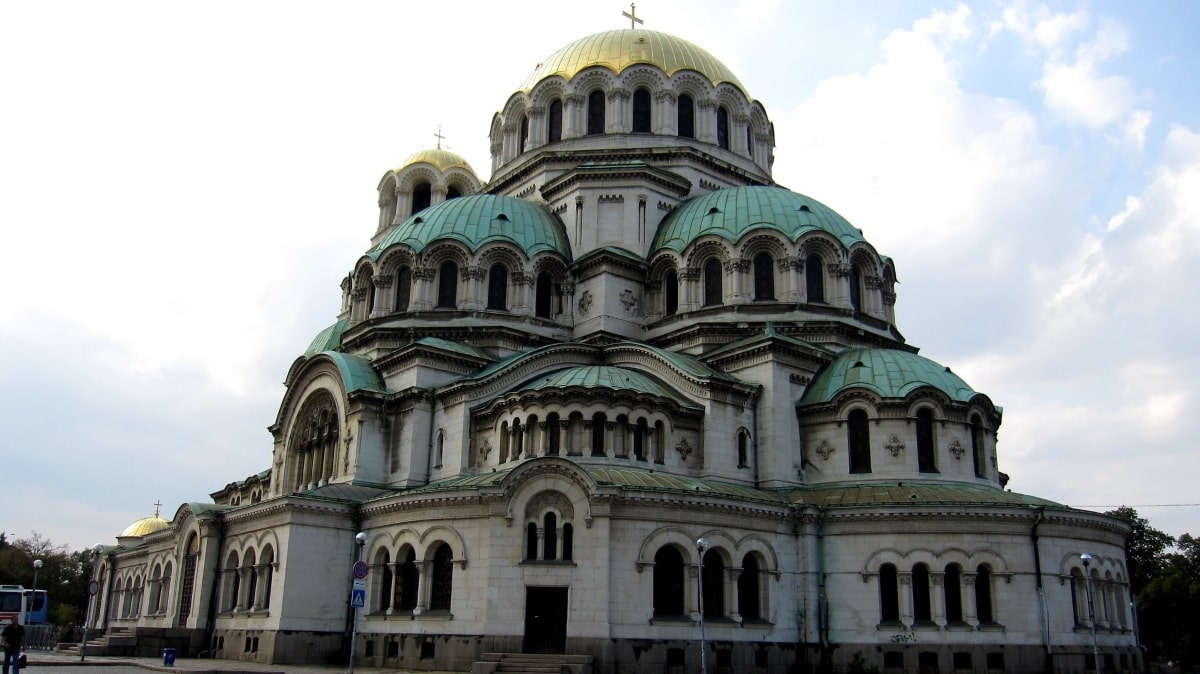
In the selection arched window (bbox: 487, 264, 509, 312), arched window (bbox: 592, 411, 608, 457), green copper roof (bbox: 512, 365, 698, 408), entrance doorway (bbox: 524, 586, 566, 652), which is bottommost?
entrance doorway (bbox: 524, 586, 566, 652)

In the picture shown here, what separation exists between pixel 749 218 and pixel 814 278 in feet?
10.5

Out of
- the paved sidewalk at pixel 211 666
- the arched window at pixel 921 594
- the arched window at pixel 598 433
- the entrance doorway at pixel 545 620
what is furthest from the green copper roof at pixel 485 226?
the arched window at pixel 921 594

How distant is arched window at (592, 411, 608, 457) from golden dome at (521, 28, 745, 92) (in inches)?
742

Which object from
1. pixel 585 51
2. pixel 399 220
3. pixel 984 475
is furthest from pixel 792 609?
pixel 399 220

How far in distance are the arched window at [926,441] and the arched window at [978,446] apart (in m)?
1.65

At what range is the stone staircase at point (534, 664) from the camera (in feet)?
80.9

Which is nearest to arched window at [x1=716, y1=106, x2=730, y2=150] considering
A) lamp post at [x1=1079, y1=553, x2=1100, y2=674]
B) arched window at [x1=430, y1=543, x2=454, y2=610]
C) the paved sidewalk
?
lamp post at [x1=1079, y1=553, x2=1100, y2=674]

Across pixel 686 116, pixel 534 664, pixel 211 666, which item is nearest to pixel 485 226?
pixel 686 116

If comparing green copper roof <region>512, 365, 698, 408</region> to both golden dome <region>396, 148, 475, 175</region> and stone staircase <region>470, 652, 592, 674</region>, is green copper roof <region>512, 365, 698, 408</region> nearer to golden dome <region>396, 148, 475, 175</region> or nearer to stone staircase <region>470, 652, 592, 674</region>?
stone staircase <region>470, 652, 592, 674</region>

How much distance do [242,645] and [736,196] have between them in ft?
75.7

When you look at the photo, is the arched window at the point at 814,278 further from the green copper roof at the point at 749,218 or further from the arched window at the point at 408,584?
the arched window at the point at 408,584

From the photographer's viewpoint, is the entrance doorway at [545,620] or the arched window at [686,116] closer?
the entrance doorway at [545,620]

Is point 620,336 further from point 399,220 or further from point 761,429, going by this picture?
point 399,220

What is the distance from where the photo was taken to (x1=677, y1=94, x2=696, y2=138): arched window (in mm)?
43469
